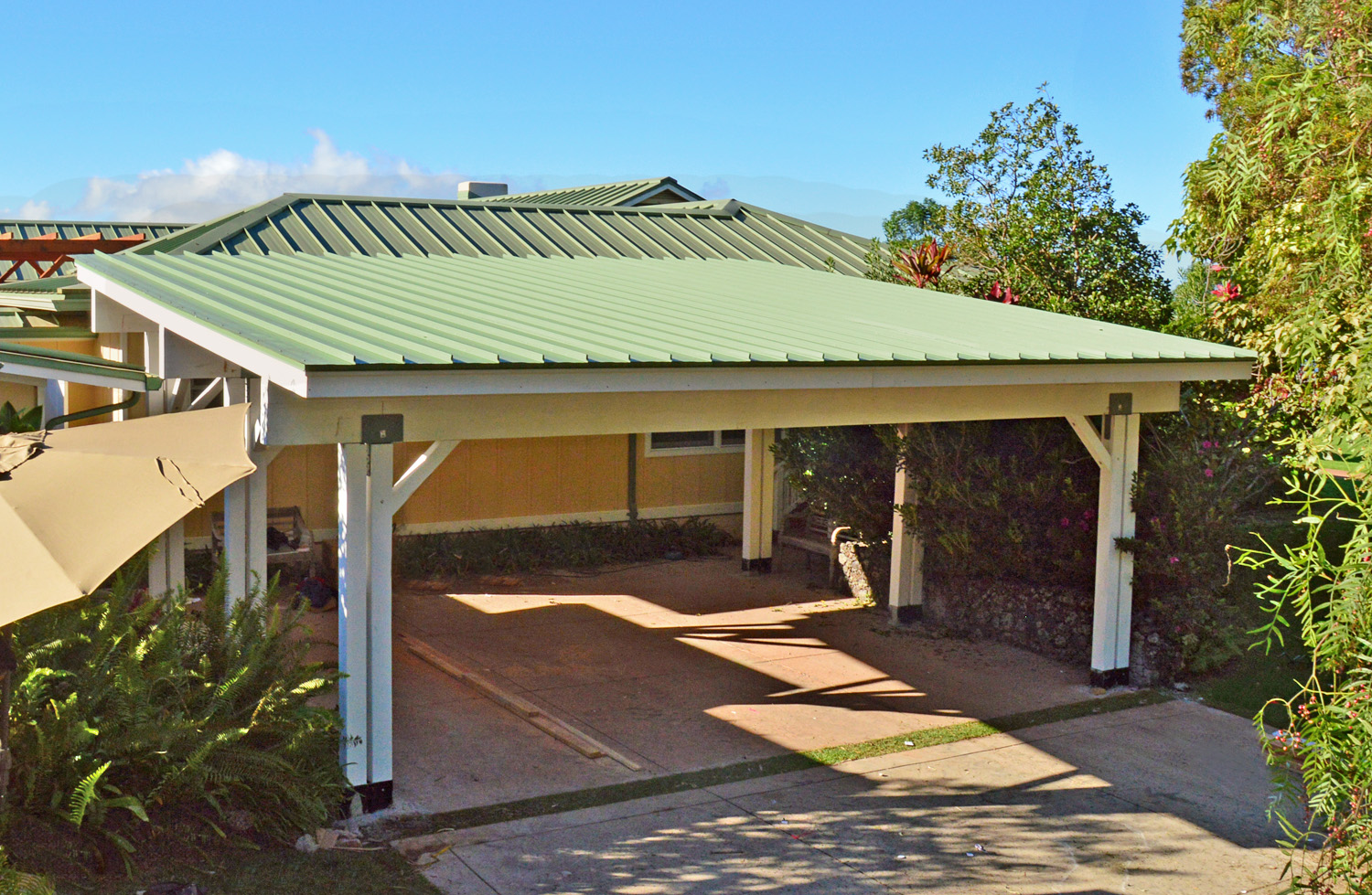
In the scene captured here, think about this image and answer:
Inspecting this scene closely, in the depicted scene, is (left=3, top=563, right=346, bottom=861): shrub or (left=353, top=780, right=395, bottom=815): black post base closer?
(left=3, top=563, right=346, bottom=861): shrub

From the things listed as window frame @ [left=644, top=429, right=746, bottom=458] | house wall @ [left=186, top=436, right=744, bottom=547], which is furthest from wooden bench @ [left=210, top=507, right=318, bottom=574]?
window frame @ [left=644, top=429, right=746, bottom=458]

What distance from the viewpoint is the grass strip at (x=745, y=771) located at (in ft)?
20.8

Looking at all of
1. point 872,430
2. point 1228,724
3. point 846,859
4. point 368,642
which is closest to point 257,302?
point 368,642

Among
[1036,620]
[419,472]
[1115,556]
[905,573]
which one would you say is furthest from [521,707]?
[1115,556]

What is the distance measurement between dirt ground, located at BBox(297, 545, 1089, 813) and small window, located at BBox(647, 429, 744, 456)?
2.28m

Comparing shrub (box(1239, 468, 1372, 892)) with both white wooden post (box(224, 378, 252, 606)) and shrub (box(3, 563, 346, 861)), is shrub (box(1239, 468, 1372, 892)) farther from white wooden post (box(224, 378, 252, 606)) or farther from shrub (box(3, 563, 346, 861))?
white wooden post (box(224, 378, 252, 606))

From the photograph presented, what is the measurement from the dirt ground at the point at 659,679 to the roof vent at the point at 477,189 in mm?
10210

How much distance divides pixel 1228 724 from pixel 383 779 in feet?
18.0

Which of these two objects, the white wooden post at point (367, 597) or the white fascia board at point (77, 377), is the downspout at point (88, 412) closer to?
the white fascia board at point (77, 377)

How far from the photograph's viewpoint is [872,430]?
11.0m

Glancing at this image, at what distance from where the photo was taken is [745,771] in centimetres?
726

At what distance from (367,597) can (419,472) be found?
0.68 m

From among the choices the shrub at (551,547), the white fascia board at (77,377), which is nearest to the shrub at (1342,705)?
the white fascia board at (77,377)

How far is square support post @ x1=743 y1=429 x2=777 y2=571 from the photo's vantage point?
43.3 ft
